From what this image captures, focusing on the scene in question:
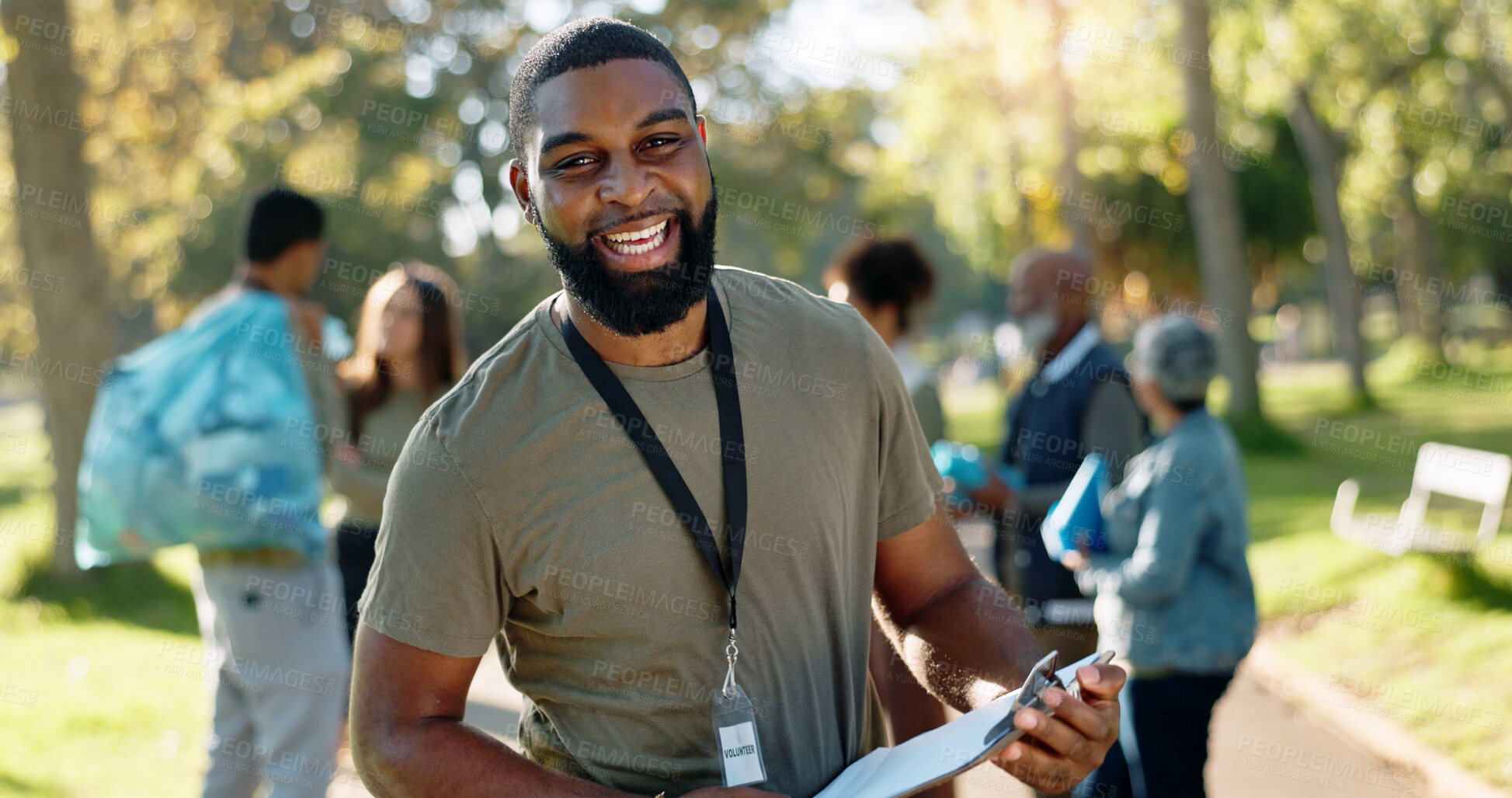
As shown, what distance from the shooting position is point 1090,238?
19188 mm

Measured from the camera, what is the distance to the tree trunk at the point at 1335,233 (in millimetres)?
21250

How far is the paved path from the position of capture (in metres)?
5.64

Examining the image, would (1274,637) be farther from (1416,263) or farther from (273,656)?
(1416,263)

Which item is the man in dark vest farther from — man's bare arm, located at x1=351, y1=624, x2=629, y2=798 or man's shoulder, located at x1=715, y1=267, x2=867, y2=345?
man's bare arm, located at x1=351, y1=624, x2=629, y2=798

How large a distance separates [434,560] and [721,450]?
508mm

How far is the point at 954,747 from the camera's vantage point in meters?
1.92

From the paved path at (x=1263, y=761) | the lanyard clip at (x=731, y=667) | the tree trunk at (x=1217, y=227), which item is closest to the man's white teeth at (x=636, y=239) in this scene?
the lanyard clip at (x=731, y=667)

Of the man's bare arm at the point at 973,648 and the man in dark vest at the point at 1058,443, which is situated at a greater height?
the man's bare arm at the point at 973,648

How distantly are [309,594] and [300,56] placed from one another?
20.8 meters

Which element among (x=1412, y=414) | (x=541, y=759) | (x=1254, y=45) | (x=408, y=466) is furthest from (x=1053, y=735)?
(x=1412, y=414)

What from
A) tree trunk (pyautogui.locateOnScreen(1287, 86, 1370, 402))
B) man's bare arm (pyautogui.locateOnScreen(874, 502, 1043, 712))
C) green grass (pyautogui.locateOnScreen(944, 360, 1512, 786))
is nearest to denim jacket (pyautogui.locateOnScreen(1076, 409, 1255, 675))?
man's bare arm (pyautogui.locateOnScreen(874, 502, 1043, 712))

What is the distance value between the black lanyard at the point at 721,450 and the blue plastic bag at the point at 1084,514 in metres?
2.48

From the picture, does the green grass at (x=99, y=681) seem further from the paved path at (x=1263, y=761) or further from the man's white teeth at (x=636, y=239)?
the man's white teeth at (x=636, y=239)

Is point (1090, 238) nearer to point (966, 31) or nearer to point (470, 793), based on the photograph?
point (966, 31)
